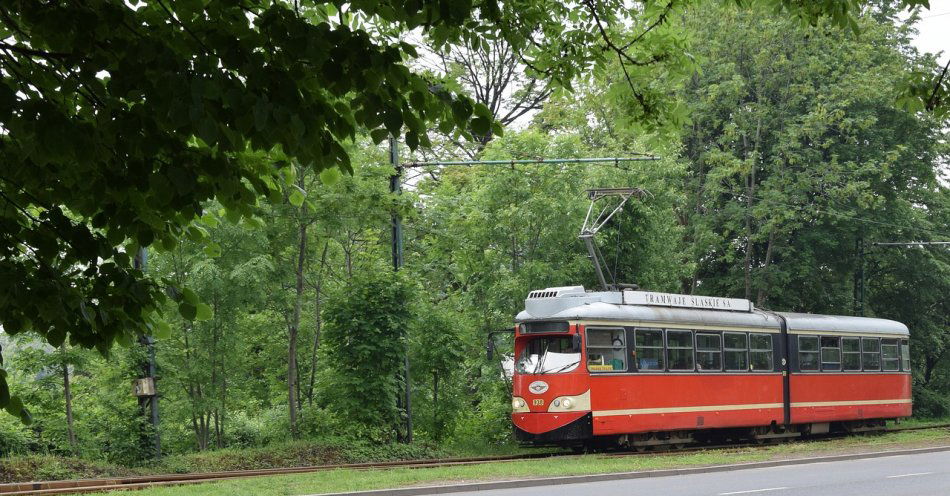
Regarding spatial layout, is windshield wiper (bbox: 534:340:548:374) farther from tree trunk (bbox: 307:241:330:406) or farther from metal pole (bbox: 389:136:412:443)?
tree trunk (bbox: 307:241:330:406)

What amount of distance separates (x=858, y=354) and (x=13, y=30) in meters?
27.0

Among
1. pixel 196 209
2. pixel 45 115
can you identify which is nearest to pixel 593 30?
pixel 196 209

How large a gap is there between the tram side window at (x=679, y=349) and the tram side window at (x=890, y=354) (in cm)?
929

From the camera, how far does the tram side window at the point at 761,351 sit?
25562 mm

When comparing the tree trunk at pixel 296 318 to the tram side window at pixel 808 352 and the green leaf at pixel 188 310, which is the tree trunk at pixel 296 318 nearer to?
the tram side window at pixel 808 352

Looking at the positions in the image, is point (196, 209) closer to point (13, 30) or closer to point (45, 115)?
point (45, 115)

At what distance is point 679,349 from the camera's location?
23.5 meters

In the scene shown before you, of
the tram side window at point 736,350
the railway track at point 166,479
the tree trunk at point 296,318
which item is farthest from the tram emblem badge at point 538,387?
the tram side window at point 736,350

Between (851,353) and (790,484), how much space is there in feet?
44.0

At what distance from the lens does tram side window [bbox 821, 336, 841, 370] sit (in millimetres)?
27797

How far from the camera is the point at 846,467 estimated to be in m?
19.9

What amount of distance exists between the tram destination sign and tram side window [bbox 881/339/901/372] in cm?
650

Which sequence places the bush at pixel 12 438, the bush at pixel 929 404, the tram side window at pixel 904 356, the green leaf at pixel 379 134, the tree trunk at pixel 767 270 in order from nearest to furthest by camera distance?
the green leaf at pixel 379 134 < the bush at pixel 12 438 < the tram side window at pixel 904 356 < the tree trunk at pixel 767 270 < the bush at pixel 929 404

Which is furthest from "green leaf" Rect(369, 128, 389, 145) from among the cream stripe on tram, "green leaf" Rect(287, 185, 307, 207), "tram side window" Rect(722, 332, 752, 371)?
"tram side window" Rect(722, 332, 752, 371)
